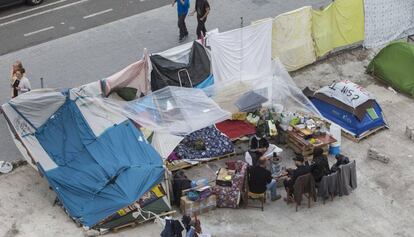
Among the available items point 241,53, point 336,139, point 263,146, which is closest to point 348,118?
point 336,139

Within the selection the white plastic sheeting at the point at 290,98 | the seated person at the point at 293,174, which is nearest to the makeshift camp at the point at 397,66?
the white plastic sheeting at the point at 290,98

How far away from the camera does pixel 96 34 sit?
19.6 metres

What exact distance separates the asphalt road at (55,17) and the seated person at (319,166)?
27.7 ft

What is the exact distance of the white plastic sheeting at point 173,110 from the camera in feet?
49.5

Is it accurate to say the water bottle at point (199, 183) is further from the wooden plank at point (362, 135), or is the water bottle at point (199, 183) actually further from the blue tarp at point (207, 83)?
the wooden plank at point (362, 135)

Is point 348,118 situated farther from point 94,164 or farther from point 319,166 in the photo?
point 94,164

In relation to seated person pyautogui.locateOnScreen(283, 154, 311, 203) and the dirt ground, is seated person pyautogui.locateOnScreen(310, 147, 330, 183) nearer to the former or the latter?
seated person pyautogui.locateOnScreen(283, 154, 311, 203)

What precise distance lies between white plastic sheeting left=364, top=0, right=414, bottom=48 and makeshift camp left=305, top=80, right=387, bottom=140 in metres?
3.50

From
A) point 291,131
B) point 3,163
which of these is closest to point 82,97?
point 3,163

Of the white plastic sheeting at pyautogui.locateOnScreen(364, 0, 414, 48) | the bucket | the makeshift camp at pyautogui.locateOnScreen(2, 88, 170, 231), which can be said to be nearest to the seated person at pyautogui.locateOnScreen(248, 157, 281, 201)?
the makeshift camp at pyautogui.locateOnScreen(2, 88, 170, 231)

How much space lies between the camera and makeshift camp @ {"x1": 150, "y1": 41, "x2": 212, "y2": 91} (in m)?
16.2

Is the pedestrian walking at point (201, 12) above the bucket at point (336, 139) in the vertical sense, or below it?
above

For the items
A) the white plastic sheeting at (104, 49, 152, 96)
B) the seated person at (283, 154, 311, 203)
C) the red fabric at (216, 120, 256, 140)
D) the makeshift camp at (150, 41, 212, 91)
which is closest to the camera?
the seated person at (283, 154, 311, 203)

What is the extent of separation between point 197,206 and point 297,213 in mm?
1998
